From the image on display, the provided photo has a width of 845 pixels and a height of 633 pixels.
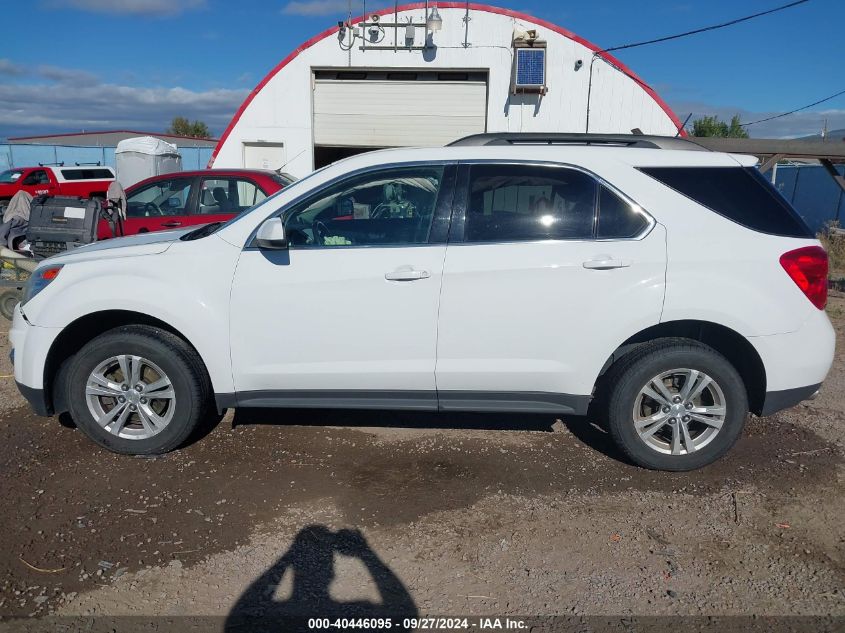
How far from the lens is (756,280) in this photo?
3.77 m

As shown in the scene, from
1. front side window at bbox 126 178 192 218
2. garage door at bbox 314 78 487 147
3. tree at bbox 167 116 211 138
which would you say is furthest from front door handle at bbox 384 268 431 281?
tree at bbox 167 116 211 138

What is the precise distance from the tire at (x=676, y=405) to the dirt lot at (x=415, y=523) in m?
0.18

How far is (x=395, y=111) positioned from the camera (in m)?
15.8

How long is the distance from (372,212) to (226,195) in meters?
5.25

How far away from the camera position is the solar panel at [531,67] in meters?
14.6

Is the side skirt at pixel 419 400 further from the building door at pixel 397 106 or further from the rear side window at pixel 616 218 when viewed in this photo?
the building door at pixel 397 106

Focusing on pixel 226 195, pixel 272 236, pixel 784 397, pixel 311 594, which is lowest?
pixel 311 594

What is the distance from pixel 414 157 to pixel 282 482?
6.98 feet

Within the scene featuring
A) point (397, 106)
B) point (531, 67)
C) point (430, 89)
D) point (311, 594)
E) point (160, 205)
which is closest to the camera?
point (311, 594)

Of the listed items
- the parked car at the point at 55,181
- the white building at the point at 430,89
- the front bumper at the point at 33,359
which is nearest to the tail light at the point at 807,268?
the front bumper at the point at 33,359

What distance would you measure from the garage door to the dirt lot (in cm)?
1210

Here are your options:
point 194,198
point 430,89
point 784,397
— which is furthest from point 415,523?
point 430,89

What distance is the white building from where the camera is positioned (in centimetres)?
1470

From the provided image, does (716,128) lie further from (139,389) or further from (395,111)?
(139,389)
